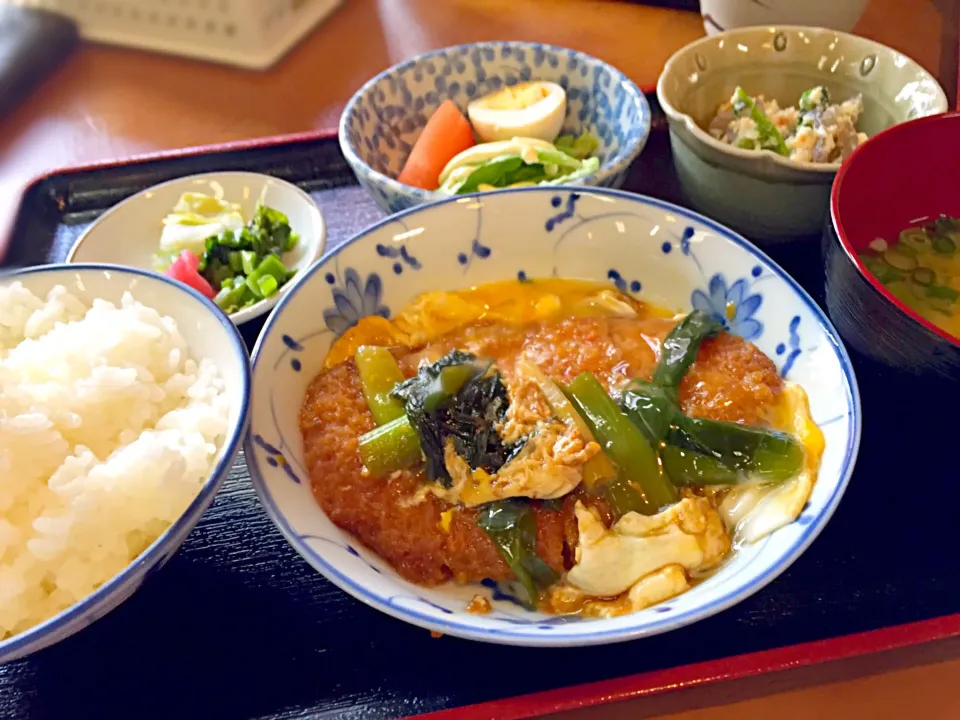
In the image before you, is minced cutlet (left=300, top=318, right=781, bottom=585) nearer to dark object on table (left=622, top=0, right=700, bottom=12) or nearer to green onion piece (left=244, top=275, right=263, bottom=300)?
green onion piece (left=244, top=275, right=263, bottom=300)

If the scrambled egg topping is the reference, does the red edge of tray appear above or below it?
below

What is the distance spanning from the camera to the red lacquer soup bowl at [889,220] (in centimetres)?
131

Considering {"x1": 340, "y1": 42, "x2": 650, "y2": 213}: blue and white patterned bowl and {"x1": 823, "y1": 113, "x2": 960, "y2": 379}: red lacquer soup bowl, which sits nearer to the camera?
{"x1": 823, "y1": 113, "x2": 960, "y2": 379}: red lacquer soup bowl

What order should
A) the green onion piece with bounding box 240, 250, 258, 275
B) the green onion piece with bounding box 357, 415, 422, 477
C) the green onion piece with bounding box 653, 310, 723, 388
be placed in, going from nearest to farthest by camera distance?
the green onion piece with bounding box 357, 415, 422, 477
the green onion piece with bounding box 653, 310, 723, 388
the green onion piece with bounding box 240, 250, 258, 275

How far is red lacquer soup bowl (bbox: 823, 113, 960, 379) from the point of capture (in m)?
1.31

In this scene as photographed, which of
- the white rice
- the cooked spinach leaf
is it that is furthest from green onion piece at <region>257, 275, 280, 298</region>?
the cooked spinach leaf

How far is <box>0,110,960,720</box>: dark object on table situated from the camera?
129cm

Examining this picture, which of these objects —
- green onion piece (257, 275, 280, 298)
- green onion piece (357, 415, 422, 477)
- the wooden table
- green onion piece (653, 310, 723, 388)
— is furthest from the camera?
the wooden table

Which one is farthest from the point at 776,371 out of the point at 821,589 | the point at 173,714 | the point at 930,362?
the point at 173,714

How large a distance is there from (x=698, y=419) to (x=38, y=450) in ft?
4.27

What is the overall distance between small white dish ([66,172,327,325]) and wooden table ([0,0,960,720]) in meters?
0.45

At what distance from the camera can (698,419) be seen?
4.88 feet

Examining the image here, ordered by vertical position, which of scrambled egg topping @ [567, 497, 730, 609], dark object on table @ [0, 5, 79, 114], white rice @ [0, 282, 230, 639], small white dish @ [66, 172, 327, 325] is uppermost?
dark object on table @ [0, 5, 79, 114]

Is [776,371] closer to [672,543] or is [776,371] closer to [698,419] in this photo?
[698,419]
